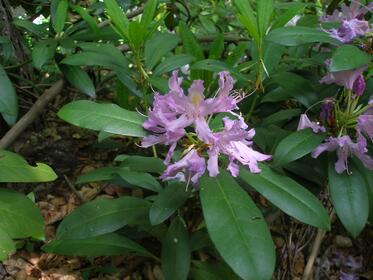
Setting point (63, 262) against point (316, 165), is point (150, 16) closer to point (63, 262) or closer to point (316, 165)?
point (316, 165)

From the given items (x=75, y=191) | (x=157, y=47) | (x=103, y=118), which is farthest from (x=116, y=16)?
(x=75, y=191)

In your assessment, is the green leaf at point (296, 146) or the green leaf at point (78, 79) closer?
the green leaf at point (296, 146)

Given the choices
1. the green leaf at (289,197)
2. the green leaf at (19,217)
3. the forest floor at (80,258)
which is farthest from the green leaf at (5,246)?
the green leaf at (289,197)

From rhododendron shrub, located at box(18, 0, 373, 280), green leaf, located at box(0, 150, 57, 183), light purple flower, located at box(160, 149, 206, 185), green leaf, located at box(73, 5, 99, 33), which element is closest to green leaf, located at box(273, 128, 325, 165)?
rhododendron shrub, located at box(18, 0, 373, 280)

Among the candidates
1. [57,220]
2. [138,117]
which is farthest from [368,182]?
[57,220]

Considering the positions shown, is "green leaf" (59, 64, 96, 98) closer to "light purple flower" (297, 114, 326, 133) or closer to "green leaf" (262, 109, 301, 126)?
"green leaf" (262, 109, 301, 126)

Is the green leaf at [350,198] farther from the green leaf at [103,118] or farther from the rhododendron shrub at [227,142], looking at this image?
the green leaf at [103,118]
